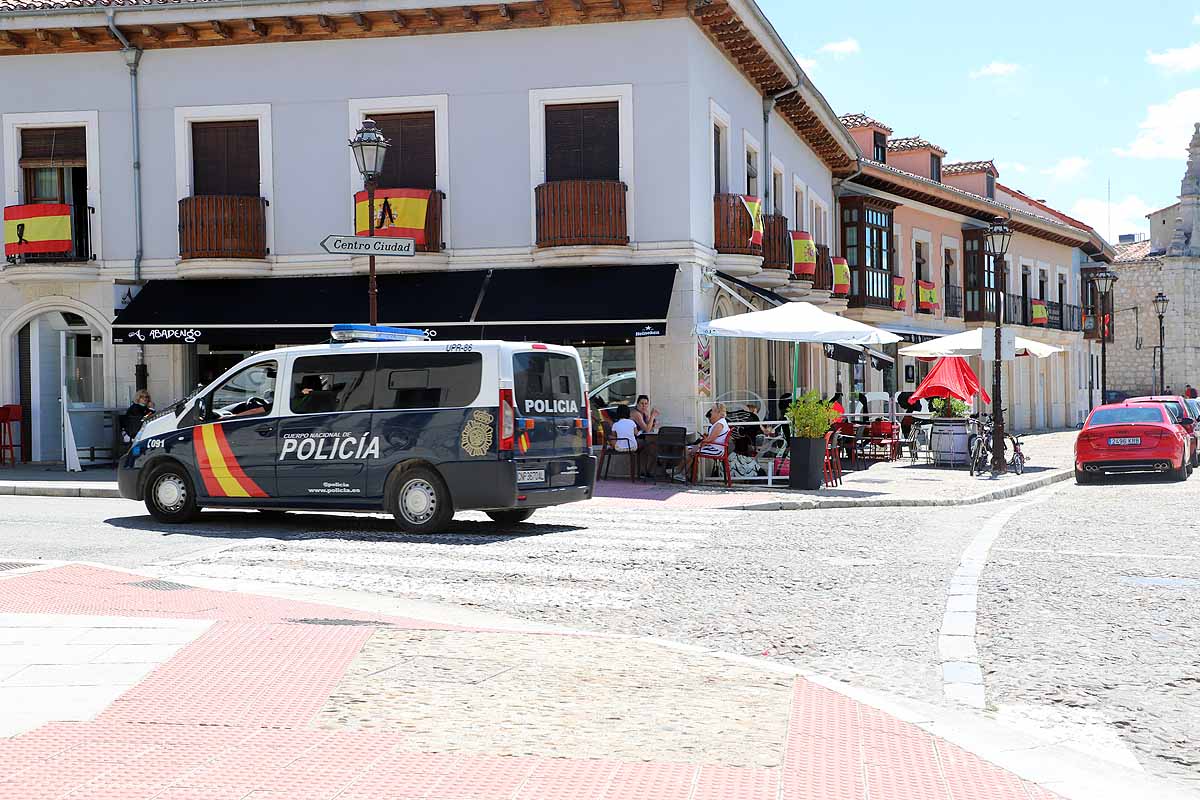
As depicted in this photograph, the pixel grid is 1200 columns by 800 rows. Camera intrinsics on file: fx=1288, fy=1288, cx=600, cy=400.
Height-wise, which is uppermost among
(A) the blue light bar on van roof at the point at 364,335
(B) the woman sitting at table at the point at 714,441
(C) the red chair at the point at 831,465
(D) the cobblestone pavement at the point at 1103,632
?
(A) the blue light bar on van roof at the point at 364,335

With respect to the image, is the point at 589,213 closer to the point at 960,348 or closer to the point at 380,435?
the point at 380,435

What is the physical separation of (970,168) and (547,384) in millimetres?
38270

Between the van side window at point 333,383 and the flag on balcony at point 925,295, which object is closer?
the van side window at point 333,383

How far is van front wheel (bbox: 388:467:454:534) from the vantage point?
41.7 feet

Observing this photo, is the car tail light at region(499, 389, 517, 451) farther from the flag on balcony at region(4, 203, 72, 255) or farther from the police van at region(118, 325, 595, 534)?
the flag on balcony at region(4, 203, 72, 255)

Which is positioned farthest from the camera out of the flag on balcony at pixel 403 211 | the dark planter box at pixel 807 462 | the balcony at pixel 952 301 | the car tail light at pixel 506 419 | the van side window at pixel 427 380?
the balcony at pixel 952 301

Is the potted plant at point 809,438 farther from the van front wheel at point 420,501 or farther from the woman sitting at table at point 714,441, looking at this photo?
the van front wheel at point 420,501

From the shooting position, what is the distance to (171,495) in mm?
13750

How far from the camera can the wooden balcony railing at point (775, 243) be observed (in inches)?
1012

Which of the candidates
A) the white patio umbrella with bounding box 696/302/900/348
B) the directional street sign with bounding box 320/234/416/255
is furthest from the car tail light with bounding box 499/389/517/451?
the white patio umbrella with bounding box 696/302/900/348

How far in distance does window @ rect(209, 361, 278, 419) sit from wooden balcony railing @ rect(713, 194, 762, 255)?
36.5 feet

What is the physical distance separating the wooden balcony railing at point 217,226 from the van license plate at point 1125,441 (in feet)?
50.1

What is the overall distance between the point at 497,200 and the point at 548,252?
1.57 meters

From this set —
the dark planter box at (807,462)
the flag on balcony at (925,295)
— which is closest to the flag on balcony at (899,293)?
the flag on balcony at (925,295)
